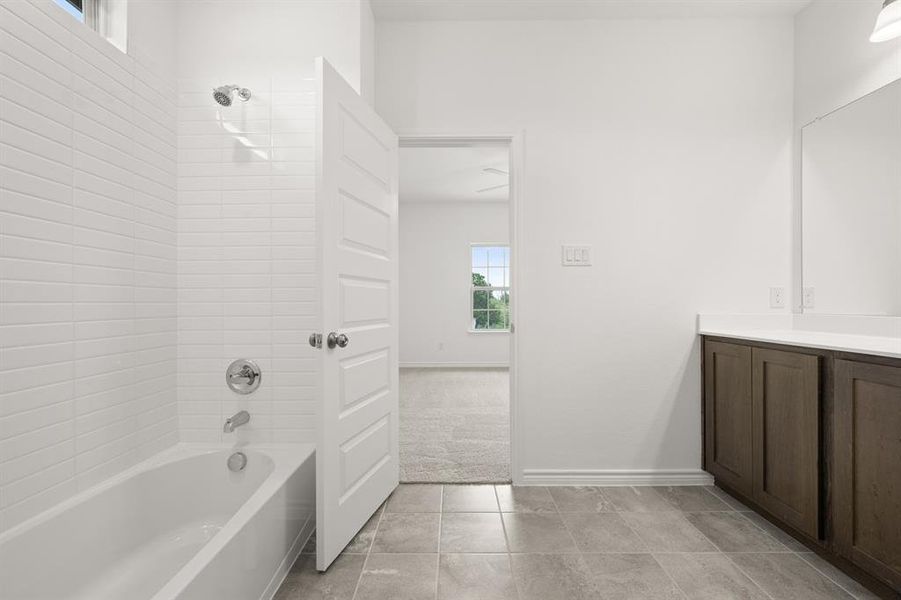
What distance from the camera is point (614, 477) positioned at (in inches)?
96.1

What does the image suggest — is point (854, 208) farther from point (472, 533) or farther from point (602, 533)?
point (472, 533)

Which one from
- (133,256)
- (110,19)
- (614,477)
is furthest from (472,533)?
(110,19)

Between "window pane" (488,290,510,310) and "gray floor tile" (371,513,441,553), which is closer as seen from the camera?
"gray floor tile" (371,513,441,553)

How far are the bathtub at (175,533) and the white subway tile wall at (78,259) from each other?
101mm

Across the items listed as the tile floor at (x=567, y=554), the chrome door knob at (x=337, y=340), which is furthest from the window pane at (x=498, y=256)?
the chrome door knob at (x=337, y=340)

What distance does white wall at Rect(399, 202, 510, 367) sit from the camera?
702cm

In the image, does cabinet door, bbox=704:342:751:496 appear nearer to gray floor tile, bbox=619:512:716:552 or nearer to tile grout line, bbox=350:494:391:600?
gray floor tile, bbox=619:512:716:552

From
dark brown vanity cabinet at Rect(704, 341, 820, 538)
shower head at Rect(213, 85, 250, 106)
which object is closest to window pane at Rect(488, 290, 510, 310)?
dark brown vanity cabinet at Rect(704, 341, 820, 538)

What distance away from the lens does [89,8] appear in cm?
176

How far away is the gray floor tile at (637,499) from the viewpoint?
7.07 ft

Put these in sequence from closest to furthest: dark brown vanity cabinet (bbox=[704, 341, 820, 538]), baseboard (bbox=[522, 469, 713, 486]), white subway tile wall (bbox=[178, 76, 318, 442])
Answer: dark brown vanity cabinet (bbox=[704, 341, 820, 538]) < white subway tile wall (bbox=[178, 76, 318, 442]) < baseboard (bbox=[522, 469, 713, 486])

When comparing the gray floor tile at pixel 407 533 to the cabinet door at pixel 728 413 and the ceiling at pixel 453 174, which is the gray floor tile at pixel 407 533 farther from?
the ceiling at pixel 453 174

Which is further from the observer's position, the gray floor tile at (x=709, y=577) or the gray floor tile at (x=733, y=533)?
the gray floor tile at (x=733, y=533)

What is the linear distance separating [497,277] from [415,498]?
5265 millimetres
